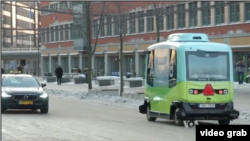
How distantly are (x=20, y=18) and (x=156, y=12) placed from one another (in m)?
46.6

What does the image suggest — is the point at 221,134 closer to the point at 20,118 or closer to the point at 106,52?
the point at 20,118

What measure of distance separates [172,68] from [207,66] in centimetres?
108

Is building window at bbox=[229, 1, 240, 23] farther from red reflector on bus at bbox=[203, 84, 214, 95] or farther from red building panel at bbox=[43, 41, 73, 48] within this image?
red building panel at bbox=[43, 41, 73, 48]

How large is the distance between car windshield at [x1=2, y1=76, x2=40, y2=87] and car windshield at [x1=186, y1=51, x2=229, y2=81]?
8103 millimetres

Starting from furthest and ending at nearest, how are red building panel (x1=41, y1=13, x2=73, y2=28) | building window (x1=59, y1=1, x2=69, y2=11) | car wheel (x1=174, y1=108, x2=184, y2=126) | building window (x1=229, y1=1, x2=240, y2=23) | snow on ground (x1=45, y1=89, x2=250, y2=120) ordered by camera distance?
1. red building panel (x1=41, y1=13, x2=73, y2=28)
2. building window (x1=229, y1=1, x2=240, y2=23)
3. building window (x1=59, y1=1, x2=69, y2=11)
4. snow on ground (x1=45, y1=89, x2=250, y2=120)
5. car wheel (x1=174, y1=108, x2=184, y2=126)

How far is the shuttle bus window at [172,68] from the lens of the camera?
16172mm

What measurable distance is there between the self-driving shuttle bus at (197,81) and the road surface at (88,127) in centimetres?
71

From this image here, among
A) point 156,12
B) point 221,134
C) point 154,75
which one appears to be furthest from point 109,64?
point 221,134

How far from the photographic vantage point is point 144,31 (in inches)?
2250

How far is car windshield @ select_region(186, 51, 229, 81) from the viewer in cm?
1580

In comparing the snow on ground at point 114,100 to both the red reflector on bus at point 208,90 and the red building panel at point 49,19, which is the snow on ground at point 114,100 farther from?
the red building panel at point 49,19

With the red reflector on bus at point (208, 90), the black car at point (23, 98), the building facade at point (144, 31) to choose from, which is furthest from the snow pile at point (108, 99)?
the red reflector on bus at point (208, 90)

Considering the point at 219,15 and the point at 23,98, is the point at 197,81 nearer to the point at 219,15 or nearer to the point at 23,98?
the point at 23,98

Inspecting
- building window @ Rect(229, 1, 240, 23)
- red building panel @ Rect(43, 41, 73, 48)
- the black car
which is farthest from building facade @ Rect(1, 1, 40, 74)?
the black car
